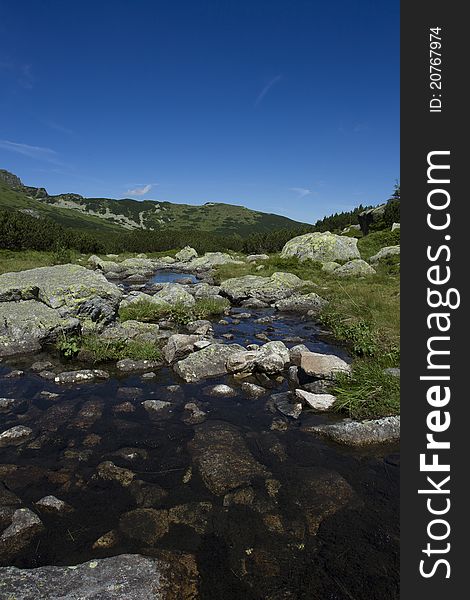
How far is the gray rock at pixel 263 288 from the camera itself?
25.9 m

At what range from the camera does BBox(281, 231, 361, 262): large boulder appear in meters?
41.0

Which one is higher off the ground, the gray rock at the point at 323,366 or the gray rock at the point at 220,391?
the gray rock at the point at 323,366

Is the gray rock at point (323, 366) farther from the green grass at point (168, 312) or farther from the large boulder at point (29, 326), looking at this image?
the large boulder at point (29, 326)

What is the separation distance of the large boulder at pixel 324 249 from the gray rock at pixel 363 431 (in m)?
34.4

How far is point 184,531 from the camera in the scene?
16.8ft

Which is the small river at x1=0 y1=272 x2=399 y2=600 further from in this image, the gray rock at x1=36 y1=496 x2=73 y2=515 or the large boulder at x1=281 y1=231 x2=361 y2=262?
the large boulder at x1=281 y1=231 x2=361 y2=262

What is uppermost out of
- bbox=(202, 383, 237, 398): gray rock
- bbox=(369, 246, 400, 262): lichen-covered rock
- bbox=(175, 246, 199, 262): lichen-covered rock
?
bbox=(175, 246, 199, 262): lichen-covered rock

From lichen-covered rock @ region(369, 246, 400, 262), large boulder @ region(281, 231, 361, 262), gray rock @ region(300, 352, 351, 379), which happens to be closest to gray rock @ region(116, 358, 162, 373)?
gray rock @ region(300, 352, 351, 379)

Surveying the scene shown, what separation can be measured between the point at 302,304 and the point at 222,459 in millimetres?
16825

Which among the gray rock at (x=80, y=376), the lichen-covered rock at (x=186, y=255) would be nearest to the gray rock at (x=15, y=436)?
the gray rock at (x=80, y=376)

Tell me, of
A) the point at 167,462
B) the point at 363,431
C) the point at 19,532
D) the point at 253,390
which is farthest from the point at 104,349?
the point at 363,431

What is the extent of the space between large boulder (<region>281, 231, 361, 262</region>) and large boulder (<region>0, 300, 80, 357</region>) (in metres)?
32.1

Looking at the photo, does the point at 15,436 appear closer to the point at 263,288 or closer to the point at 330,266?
the point at 263,288

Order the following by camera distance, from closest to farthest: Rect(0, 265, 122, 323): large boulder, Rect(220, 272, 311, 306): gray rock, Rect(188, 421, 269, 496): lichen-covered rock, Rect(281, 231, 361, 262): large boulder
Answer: Rect(188, 421, 269, 496): lichen-covered rock
Rect(0, 265, 122, 323): large boulder
Rect(220, 272, 311, 306): gray rock
Rect(281, 231, 361, 262): large boulder
